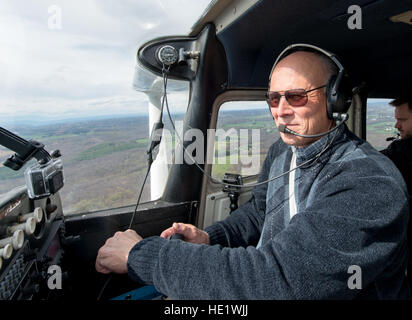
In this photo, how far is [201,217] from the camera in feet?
6.25

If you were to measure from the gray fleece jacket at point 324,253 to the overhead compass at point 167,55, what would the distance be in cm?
103

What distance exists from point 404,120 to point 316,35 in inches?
67.7

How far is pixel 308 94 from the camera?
3.49 ft

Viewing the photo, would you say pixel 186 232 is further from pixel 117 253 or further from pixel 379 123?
pixel 379 123

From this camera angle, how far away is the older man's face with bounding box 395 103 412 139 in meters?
2.53

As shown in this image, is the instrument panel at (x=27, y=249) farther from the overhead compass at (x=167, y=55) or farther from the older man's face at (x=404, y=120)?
the older man's face at (x=404, y=120)

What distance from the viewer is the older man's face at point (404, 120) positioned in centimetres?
253

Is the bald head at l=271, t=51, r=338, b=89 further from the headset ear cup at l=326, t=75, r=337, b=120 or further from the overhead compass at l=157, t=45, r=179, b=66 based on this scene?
the overhead compass at l=157, t=45, r=179, b=66

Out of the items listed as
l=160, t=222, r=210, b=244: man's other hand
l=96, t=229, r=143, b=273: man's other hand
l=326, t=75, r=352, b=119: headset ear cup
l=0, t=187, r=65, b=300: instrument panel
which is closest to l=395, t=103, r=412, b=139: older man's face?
l=326, t=75, r=352, b=119: headset ear cup

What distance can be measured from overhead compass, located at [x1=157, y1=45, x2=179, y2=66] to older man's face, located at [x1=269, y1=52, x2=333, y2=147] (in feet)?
2.32
